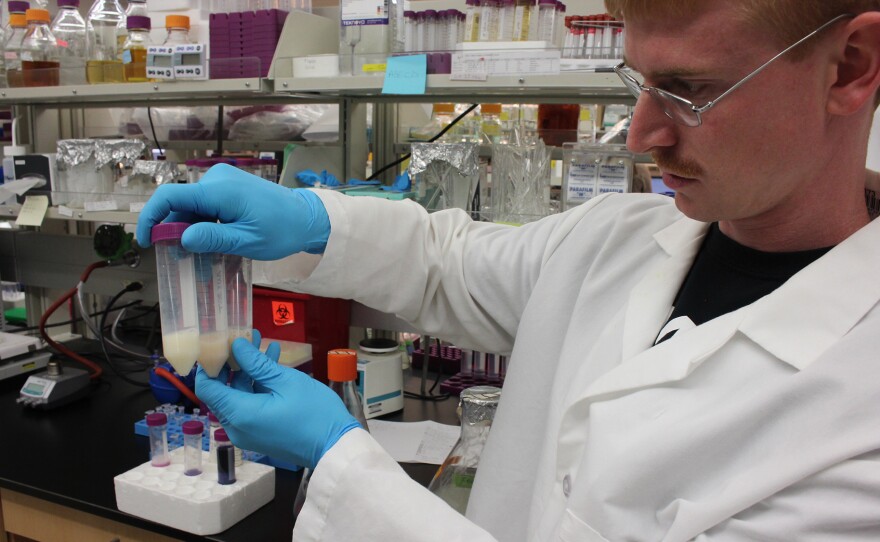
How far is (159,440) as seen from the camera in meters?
1.41

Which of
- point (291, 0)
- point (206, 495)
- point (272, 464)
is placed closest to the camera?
point (206, 495)

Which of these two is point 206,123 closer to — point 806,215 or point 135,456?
point 135,456

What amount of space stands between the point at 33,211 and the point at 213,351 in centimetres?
142

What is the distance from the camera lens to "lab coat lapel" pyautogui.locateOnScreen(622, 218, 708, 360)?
0.92 metres

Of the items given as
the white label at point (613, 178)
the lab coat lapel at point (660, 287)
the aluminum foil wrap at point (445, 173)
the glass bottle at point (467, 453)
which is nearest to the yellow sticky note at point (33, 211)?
the aluminum foil wrap at point (445, 173)

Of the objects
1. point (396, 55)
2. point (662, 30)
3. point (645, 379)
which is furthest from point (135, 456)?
point (662, 30)

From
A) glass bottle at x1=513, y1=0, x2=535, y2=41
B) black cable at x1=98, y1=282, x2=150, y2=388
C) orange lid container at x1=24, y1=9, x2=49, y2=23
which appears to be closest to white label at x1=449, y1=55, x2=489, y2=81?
glass bottle at x1=513, y1=0, x2=535, y2=41

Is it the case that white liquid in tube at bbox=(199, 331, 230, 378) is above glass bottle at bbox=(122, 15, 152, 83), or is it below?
below

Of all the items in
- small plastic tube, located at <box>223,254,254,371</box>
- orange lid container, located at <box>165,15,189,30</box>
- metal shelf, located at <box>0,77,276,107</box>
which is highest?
orange lid container, located at <box>165,15,189,30</box>

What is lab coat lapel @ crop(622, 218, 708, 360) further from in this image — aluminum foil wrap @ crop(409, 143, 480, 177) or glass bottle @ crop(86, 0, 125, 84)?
glass bottle @ crop(86, 0, 125, 84)

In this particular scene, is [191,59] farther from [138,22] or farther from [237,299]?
[237,299]

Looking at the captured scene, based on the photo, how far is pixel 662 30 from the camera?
0.76 m

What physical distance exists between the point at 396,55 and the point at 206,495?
1.08 m

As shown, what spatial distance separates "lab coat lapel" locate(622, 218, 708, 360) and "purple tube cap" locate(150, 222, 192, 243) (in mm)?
664
